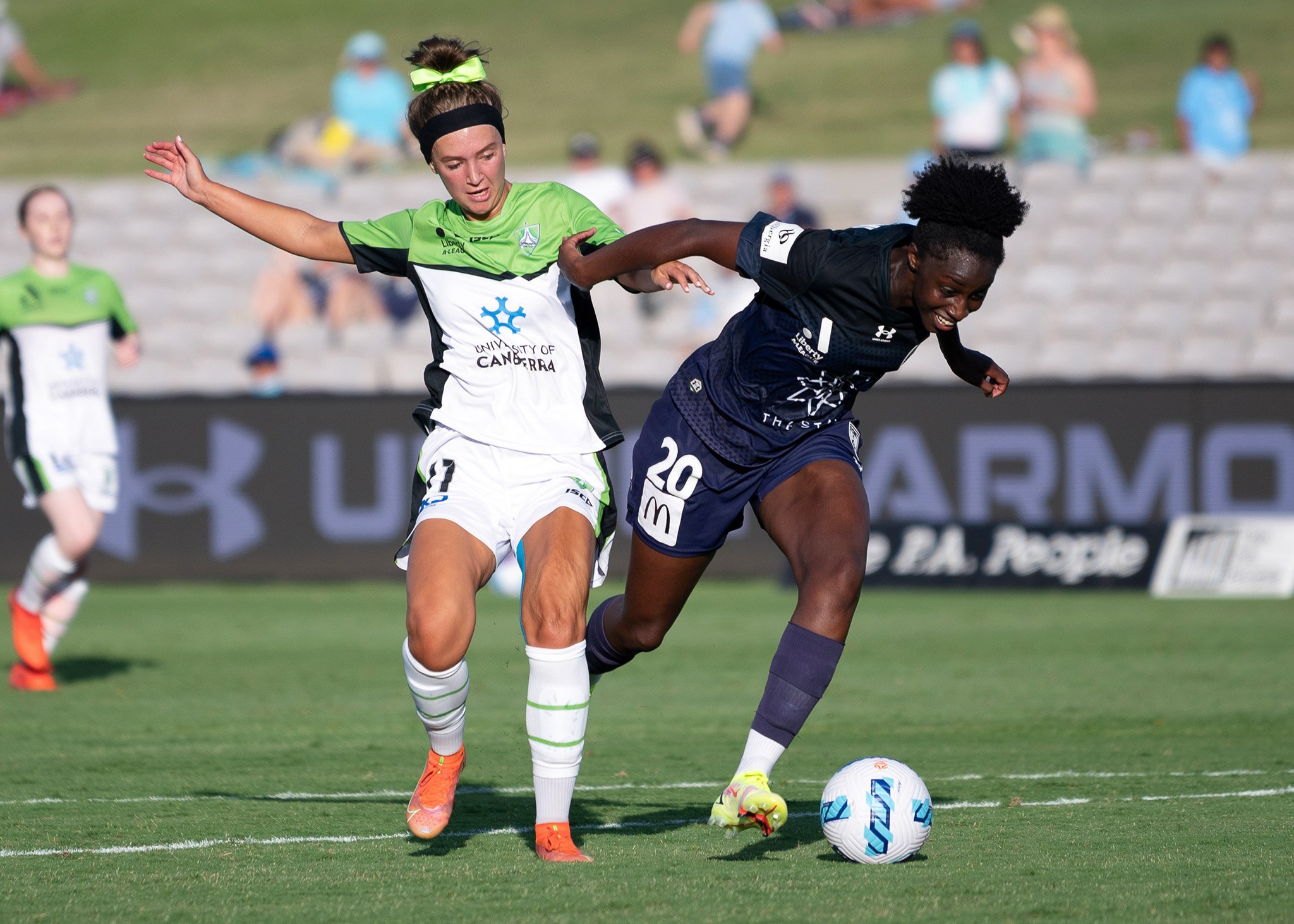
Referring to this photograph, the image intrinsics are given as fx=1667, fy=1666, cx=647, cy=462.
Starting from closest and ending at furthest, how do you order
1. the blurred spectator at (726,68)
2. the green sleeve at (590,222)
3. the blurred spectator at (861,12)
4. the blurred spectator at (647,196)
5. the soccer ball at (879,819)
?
the soccer ball at (879,819)
the green sleeve at (590,222)
the blurred spectator at (647,196)
the blurred spectator at (726,68)
the blurred spectator at (861,12)

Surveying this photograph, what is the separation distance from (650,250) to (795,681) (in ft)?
4.38

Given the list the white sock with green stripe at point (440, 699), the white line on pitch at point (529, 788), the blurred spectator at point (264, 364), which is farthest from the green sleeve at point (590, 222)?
the blurred spectator at point (264, 364)

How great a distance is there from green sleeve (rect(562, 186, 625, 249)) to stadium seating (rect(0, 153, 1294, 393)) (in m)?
10.4

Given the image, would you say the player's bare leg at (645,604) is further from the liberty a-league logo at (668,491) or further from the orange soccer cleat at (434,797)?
the orange soccer cleat at (434,797)

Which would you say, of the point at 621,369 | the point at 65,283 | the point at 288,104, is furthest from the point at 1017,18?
the point at 65,283

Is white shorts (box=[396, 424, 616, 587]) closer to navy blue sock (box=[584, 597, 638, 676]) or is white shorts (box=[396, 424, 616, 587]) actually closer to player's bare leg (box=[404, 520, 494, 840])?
player's bare leg (box=[404, 520, 494, 840])

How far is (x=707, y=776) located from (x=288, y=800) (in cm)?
156

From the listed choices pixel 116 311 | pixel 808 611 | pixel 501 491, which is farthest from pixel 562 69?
pixel 808 611

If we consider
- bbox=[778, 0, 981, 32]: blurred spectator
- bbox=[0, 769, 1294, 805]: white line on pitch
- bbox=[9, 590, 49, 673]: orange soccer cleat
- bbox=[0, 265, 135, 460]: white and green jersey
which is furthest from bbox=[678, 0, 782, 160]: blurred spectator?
bbox=[0, 769, 1294, 805]: white line on pitch

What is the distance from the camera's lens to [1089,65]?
1179 inches

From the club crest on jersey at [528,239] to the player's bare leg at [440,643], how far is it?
0.88 m

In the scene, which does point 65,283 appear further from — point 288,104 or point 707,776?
point 288,104

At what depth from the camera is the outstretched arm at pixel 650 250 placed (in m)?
4.88

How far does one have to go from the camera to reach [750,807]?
4.54m
